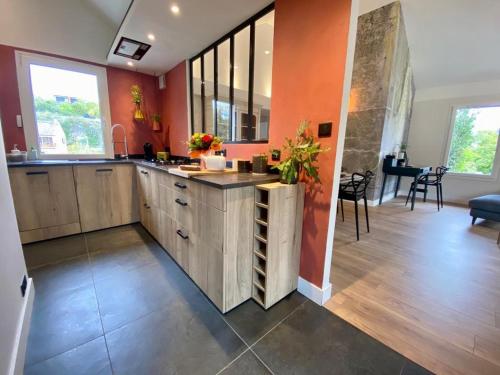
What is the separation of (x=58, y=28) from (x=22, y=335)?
3.50 meters

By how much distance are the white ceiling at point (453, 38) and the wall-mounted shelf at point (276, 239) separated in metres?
4.15

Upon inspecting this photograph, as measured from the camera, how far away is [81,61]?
294cm

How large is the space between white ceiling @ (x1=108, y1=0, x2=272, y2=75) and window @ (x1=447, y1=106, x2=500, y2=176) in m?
5.46

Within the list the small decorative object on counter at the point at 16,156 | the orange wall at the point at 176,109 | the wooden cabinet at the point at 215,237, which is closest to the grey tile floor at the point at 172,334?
the wooden cabinet at the point at 215,237

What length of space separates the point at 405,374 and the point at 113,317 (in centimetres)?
174

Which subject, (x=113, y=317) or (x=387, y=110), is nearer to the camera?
(x=113, y=317)

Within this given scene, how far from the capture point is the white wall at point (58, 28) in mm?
2447

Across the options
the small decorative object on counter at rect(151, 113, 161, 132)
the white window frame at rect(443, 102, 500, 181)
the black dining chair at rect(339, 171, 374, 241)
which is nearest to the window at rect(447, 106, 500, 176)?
the white window frame at rect(443, 102, 500, 181)

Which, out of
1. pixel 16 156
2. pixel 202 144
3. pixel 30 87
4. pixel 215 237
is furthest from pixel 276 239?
pixel 30 87

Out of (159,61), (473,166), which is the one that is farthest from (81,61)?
(473,166)

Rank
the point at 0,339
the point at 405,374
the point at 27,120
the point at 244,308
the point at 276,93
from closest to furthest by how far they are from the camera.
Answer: the point at 0,339 < the point at 405,374 < the point at 244,308 < the point at 276,93 < the point at 27,120

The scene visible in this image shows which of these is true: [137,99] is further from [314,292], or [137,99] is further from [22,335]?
[314,292]

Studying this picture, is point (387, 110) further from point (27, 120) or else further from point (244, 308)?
point (27, 120)

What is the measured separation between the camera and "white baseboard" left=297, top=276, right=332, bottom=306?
1525 mm
